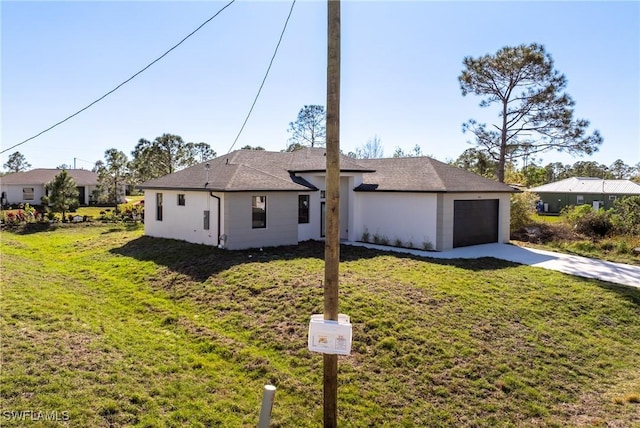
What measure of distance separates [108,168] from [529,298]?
38.1 m

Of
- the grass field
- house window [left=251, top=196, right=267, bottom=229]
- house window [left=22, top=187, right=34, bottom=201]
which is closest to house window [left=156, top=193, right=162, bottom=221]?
house window [left=251, top=196, right=267, bottom=229]

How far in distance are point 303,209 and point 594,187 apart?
3735 cm

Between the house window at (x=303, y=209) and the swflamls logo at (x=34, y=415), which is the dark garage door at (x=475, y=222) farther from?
the swflamls logo at (x=34, y=415)

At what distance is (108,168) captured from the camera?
129 ft

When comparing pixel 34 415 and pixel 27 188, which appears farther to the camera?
pixel 27 188

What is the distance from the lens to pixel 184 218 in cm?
1752

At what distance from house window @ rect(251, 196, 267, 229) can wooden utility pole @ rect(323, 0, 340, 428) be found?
1121 centimetres

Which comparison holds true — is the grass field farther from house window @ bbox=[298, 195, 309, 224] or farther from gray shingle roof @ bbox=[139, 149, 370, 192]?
house window @ bbox=[298, 195, 309, 224]

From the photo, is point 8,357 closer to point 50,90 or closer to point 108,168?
point 50,90

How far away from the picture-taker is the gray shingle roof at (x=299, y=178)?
54.7ft

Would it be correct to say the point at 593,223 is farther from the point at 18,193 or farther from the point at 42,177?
the point at 42,177

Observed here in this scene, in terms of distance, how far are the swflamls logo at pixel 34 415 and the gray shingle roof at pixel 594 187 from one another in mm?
43129

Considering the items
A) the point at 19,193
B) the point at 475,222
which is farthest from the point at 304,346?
the point at 19,193

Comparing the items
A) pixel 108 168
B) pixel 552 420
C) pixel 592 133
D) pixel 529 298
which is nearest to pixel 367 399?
pixel 552 420
